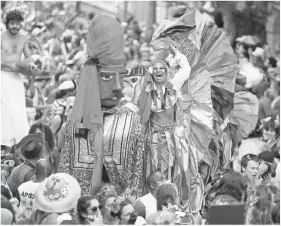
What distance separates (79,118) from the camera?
44.6ft

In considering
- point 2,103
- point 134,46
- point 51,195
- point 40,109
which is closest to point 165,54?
point 134,46

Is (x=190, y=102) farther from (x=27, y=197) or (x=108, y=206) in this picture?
(x=108, y=206)

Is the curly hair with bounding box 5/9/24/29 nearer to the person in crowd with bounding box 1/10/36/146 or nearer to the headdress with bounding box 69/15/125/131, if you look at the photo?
the person in crowd with bounding box 1/10/36/146

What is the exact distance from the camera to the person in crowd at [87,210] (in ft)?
38.6

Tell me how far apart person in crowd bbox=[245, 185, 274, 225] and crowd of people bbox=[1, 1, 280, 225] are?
1 centimetres

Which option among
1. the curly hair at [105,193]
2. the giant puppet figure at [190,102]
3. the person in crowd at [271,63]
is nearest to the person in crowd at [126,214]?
the curly hair at [105,193]

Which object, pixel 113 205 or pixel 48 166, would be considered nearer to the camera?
pixel 113 205

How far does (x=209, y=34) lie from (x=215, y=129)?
101 cm

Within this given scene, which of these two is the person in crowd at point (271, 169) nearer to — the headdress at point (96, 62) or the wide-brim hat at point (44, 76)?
the headdress at point (96, 62)

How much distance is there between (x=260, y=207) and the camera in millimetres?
12375

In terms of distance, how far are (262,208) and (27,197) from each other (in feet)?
6.98

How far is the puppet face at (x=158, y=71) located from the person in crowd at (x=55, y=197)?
8.05 ft

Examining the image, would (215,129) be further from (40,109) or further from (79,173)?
(40,109)

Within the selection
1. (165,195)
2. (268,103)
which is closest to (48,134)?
(165,195)
